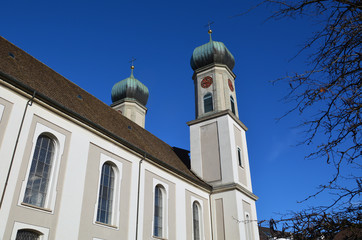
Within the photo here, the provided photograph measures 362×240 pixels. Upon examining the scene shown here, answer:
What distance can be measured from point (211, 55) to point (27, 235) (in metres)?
20.1

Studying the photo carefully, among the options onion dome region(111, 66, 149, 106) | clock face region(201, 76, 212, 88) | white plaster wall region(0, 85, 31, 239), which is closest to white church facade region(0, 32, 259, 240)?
white plaster wall region(0, 85, 31, 239)

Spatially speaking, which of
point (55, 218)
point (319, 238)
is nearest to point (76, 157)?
point (55, 218)

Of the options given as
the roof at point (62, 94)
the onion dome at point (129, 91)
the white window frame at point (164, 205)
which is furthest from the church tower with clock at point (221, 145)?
the onion dome at point (129, 91)

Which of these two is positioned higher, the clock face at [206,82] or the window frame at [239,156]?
the clock face at [206,82]

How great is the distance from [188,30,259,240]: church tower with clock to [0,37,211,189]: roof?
5.67 feet

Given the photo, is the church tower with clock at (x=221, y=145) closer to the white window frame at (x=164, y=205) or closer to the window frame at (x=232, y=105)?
the window frame at (x=232, y=105)

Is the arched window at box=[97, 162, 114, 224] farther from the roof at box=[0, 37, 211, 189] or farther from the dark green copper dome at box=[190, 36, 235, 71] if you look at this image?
the dark green copper dome at box=[190, 36, 235, 71]

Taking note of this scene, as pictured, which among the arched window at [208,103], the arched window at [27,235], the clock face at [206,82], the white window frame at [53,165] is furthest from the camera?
the clock face at [206,82]

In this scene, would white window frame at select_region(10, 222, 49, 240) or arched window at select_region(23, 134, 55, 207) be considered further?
arched window at select_region(23, 134, 55, 207)

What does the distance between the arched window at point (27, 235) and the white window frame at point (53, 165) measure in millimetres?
724

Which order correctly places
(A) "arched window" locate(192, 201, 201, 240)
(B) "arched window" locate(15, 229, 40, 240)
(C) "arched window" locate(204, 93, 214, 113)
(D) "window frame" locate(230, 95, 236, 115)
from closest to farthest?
(B) "arched window" locate(15, 229, 40, 240), (A) "arched window" locate(192, 201, 201, 240), (C) "arched window" locate(204, 93, 214, 113), (D) "window frame" locate(230, 95, 236, 115)

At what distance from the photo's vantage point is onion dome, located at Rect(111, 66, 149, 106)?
33.2 metres

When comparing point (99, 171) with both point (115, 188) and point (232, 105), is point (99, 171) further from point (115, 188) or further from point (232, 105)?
point (232, 105)

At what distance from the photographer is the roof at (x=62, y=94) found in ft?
39.1
